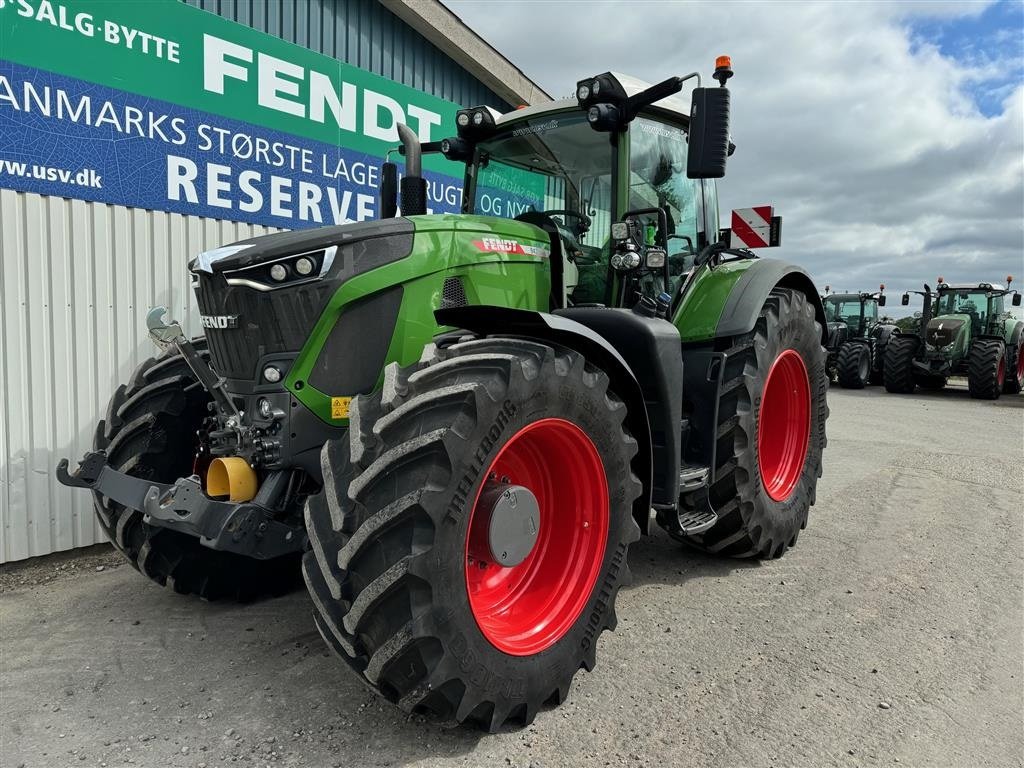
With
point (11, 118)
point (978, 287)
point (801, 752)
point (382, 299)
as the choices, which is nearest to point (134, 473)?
point (382, 299)

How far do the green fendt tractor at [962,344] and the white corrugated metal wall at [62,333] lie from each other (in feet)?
51.9

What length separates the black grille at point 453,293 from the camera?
3035 millimetres

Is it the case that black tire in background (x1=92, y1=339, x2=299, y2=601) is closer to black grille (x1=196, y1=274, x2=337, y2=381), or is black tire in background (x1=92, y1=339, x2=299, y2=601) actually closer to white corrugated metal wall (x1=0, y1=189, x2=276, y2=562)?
black grille (x1=196, y1=274, x2=337, y2=381)

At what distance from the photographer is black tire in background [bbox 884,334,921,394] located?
16062 millimetres

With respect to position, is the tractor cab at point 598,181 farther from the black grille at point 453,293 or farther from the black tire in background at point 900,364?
the black tire in background at point 900,364

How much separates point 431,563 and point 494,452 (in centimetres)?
42

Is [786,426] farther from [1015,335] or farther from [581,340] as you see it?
[1015,335]

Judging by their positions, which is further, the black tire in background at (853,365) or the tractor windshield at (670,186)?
the black tire in background at (853,365)

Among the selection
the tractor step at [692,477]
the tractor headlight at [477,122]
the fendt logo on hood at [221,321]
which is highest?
the tractor headlight at [477,122]

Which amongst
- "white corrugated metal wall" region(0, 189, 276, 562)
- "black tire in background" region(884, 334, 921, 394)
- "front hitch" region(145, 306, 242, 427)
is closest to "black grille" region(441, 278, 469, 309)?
"front hitch" region(145, 306, 242, 427)

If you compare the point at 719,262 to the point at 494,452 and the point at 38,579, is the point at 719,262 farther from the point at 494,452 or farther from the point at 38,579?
the point at 38,579

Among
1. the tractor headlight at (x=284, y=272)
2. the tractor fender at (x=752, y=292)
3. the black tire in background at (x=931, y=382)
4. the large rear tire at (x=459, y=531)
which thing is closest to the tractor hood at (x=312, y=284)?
the tractor headlight at (x=284, y=272)

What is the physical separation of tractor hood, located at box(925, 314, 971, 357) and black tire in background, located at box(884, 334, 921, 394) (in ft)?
1.42

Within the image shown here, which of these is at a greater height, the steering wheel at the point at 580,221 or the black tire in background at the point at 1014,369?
the steering wheel at the point at 580,221
